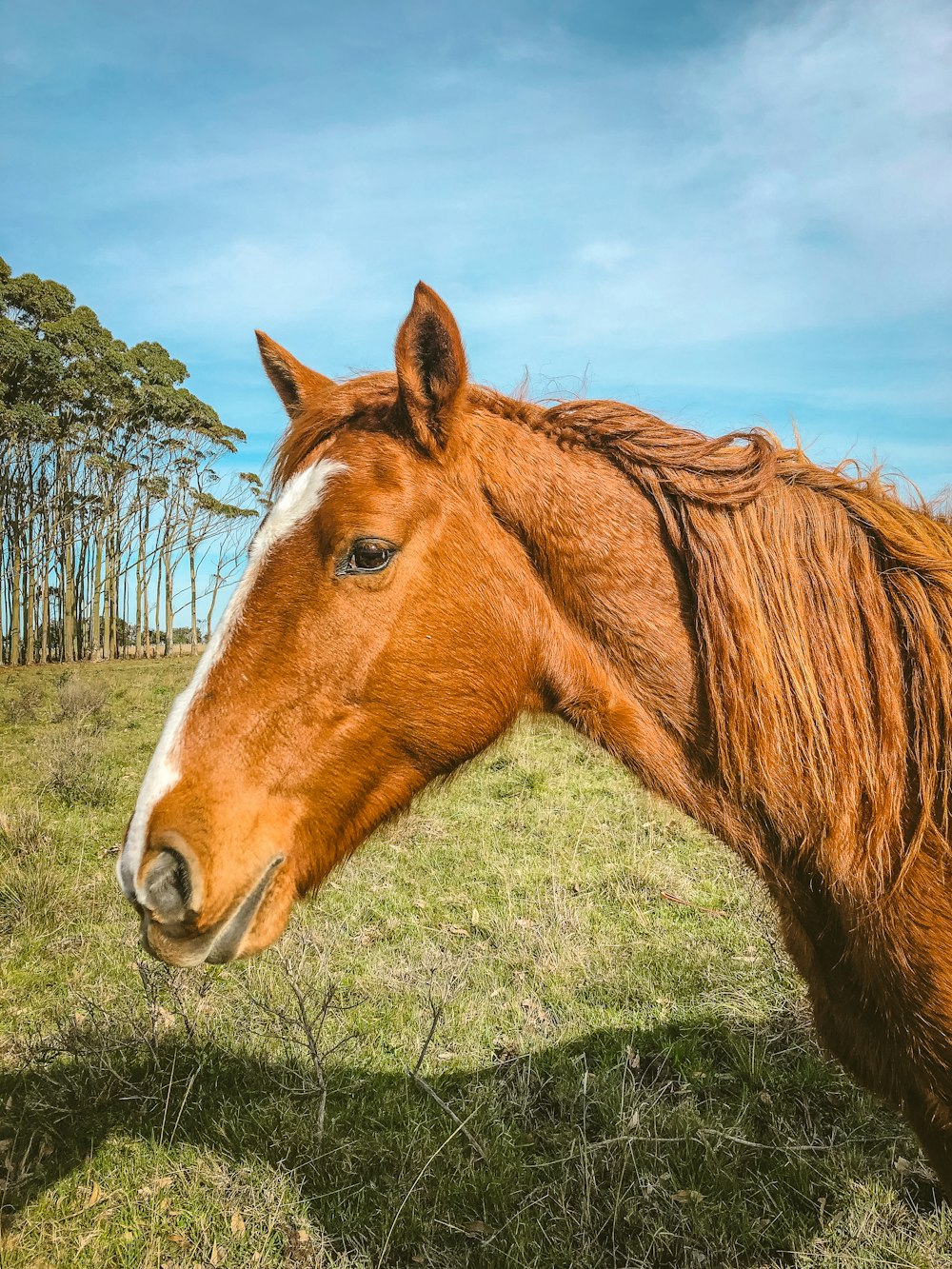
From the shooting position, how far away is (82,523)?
30906 millimetres

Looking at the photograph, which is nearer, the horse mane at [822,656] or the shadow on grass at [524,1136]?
the horse mane at [822,656]

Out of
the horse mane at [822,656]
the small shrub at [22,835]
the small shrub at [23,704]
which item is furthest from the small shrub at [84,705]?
the horse mane at [822,656]

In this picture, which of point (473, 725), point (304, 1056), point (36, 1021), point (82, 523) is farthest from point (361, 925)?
point (82, 523)

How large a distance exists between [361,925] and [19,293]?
93.1ft

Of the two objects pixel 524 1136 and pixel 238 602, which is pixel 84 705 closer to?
pixel 524 1136

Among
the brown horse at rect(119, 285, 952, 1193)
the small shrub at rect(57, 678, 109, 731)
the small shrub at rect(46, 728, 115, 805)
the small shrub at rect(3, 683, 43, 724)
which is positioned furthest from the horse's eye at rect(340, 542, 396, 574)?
the small shrub at rect(3, 683, 43, 724)

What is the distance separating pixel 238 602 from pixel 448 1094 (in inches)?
114

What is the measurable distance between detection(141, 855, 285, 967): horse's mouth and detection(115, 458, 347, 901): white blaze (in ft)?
0.55

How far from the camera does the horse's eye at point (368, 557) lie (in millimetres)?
1759

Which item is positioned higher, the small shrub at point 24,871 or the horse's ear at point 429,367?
the horse's ear at point 429,367

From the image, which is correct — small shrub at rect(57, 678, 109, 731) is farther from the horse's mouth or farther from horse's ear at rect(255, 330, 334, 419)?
the horse's mouth

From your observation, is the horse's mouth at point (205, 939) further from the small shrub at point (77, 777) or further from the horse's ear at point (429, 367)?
the small shrub at point (77, 777)

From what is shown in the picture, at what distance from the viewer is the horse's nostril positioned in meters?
1.53

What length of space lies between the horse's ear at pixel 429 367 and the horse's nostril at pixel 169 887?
1.23 metres
